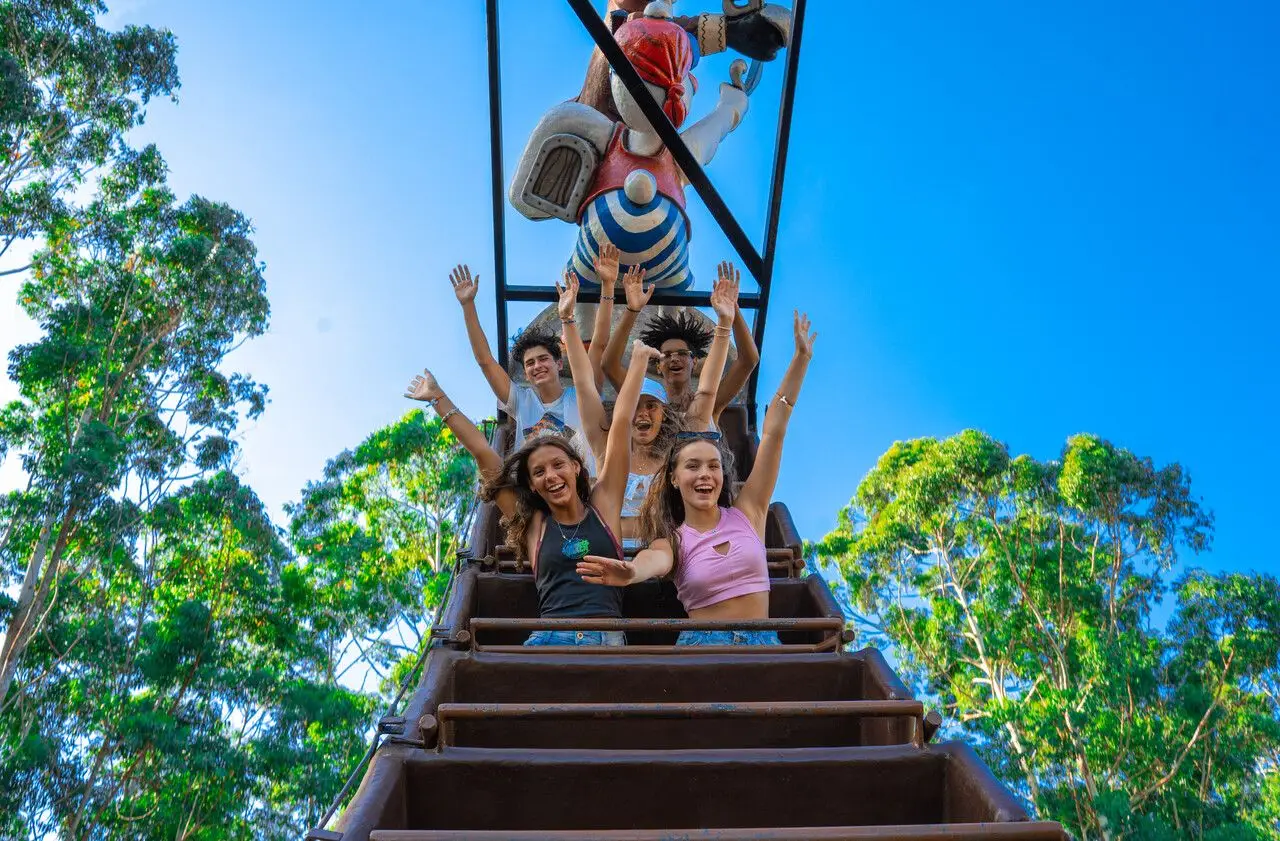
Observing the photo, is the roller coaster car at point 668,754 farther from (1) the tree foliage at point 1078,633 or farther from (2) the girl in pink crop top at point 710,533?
(1) the tree foliage at point 1078,633

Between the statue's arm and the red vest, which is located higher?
the statue's arm

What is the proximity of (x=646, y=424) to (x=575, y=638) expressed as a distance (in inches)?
56.6

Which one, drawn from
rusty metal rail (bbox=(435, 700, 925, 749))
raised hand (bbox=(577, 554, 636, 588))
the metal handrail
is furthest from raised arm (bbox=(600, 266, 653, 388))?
rusty metal rail (bbox=(435, 700, 925, 749))

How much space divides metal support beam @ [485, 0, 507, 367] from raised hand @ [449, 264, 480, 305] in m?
0.27

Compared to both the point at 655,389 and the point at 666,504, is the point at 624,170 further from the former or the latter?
the point at 666,504

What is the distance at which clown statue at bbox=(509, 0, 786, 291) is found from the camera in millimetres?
4746

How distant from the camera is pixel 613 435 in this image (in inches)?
124

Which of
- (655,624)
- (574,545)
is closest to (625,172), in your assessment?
(574,545)

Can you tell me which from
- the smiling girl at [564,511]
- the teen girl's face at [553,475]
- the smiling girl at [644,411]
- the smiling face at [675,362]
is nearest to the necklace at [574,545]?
the smiling girl at [564,511]

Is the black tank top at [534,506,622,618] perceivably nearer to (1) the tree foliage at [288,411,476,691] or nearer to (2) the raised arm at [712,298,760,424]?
(2) the raised arm at [712,298,760,424]

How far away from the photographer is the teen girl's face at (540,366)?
A: 4.12m

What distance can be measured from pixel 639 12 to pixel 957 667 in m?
14.3

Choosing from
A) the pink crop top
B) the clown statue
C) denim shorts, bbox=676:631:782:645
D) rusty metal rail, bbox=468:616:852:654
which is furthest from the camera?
the clown statue

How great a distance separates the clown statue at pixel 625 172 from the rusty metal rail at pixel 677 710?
9.86ft
